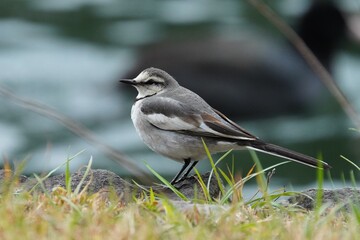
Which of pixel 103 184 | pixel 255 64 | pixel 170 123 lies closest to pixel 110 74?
pixel 255 64

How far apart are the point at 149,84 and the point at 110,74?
12.2m

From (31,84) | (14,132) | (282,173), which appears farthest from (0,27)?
(282,173)

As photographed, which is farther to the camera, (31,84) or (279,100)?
(279,100)

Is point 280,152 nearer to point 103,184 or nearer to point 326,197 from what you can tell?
point 326,197

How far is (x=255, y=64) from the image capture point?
20.3 m

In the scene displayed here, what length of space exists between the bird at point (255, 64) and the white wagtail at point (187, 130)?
11369 mm

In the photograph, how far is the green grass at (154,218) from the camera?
4.95 meters

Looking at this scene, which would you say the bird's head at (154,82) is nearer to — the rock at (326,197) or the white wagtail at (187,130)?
the white wagtail at (187,130)

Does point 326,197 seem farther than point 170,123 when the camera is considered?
No

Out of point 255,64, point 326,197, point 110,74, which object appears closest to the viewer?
point 326,197

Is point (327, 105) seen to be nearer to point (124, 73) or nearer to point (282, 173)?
point (124, 73)

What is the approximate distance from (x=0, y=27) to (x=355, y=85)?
21.2 ft

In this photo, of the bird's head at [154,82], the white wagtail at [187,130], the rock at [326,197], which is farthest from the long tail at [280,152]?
the bird's head at [154,82]

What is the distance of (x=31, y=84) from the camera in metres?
18.8
